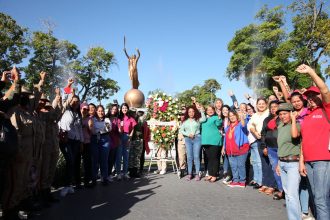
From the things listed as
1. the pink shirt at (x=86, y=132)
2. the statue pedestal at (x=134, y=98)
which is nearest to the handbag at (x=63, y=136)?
the pink shirt at (x=86, y=132)

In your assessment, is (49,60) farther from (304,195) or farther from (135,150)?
(304,195)

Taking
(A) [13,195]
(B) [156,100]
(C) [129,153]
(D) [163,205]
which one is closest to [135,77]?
(B) [156,100]

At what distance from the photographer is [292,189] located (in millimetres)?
4227

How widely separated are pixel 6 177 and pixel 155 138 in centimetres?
612

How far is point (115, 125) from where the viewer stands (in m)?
8.94

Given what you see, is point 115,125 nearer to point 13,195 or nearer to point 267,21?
point 13,195

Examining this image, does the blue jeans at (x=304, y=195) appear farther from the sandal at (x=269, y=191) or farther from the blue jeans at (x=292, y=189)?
the sandal at (x=269, y=191)

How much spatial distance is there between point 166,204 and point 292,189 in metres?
2.57

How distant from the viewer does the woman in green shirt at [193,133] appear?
354 inches

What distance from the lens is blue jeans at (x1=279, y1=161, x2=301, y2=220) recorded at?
4.20m

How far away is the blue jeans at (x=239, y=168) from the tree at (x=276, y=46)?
737 inches

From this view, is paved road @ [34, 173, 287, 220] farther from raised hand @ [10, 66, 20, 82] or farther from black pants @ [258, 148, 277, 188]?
raised hand @ [10, 66, 20, 82]

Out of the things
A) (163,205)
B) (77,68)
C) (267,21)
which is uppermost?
(267,21)

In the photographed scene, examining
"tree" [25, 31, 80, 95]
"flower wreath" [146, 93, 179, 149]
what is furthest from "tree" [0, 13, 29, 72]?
"flower wreath" [146, 93, 179, 149]
